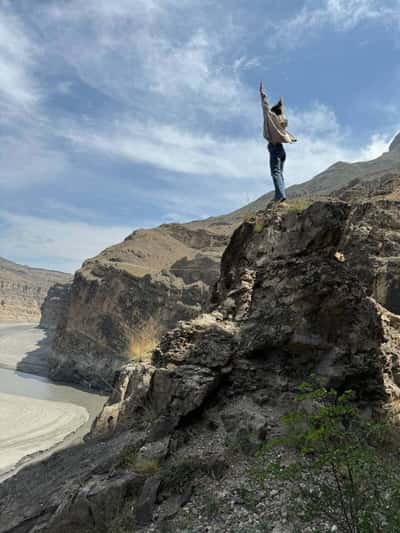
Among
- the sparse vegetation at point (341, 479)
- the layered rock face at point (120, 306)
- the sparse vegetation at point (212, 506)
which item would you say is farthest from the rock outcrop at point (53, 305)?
the sparse vegetation at point (341, 479)

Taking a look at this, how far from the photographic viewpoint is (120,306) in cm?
4159

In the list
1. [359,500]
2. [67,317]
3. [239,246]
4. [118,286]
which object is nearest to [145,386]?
[239,246]

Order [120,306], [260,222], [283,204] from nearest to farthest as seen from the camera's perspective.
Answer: [260,222] < [283,204] < [120,306]

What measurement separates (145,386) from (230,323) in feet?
12.0

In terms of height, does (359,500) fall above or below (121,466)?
above

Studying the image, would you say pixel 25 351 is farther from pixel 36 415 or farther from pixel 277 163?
pixel 277 163

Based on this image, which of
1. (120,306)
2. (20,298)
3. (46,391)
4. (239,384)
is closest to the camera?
(239,384)

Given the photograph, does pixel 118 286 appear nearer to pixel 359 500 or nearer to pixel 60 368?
pixel 60 368

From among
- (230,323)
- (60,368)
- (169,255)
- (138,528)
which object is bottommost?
(60,368)

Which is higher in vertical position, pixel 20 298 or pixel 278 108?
pixel 278 108

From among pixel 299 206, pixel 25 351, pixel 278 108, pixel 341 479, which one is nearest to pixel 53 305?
pixel 25 351

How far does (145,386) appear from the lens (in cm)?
1020

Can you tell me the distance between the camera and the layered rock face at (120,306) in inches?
1521

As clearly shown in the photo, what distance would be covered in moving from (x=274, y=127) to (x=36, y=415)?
73.3ft
